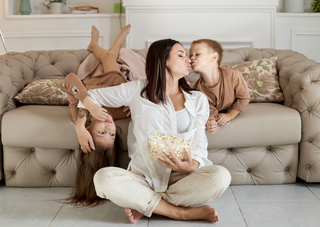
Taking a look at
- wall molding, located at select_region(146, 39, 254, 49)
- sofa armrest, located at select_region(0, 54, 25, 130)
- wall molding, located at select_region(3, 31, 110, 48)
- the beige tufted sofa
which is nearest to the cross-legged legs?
the beige tufted sofa

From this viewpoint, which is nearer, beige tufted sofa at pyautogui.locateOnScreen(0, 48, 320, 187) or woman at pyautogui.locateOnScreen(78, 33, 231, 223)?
woman at pyautogui.locateOnScreen(78, 33, 231, 223)

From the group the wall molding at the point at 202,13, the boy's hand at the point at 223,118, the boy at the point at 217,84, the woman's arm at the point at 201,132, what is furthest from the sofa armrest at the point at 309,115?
the wall molding at the point at 202,13

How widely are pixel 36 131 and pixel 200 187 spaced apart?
921mm

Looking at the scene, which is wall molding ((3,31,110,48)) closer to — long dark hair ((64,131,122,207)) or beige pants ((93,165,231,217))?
long dark hair ((64,131,122,207))

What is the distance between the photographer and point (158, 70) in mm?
1456

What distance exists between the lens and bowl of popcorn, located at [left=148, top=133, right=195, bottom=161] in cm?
125

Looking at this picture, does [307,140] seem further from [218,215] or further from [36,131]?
[36,131]

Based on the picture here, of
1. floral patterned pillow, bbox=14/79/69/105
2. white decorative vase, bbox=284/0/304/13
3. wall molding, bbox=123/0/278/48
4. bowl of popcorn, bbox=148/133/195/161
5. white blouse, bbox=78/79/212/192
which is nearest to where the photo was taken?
bowl of popcorn, bbox=148/133/195/161

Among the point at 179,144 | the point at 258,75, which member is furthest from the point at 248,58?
the point at 179,144

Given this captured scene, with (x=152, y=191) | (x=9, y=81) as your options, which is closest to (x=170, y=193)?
(x=152, y=191)

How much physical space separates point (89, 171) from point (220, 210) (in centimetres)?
67

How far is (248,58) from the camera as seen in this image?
2293mm

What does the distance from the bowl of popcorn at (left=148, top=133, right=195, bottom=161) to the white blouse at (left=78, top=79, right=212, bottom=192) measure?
107 millimetres

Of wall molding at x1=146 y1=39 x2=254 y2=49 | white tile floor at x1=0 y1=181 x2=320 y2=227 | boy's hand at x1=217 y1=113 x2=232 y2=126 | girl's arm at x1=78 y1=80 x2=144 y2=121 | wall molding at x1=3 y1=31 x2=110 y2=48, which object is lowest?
white tile floor at x1=0 y1=181 x2=320 y2=227
